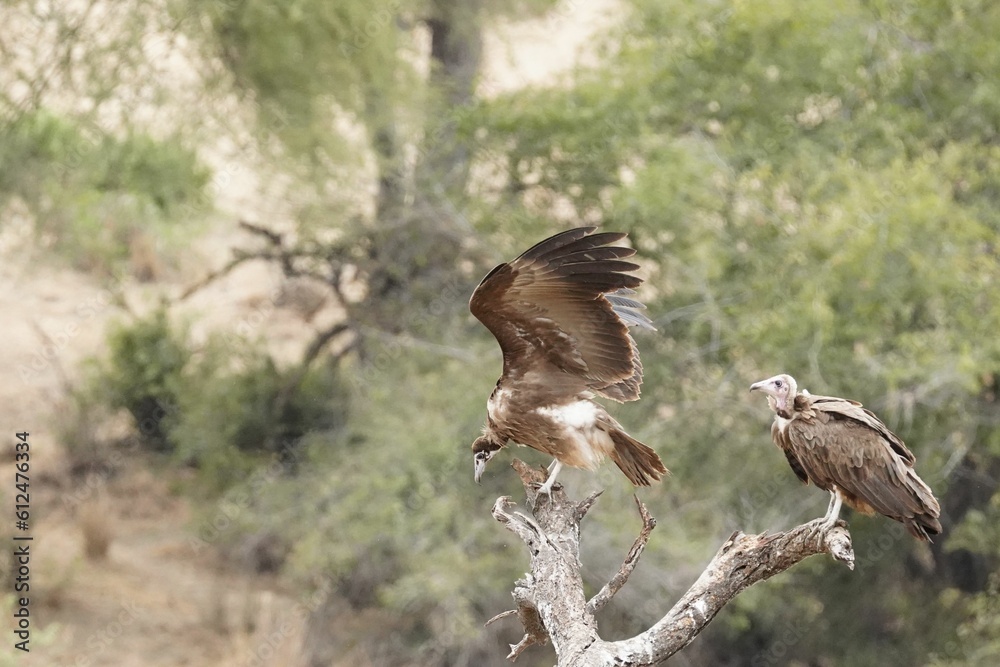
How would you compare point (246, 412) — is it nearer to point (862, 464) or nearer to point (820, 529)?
point (862, 464)

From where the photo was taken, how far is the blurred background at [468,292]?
10836 millimetres

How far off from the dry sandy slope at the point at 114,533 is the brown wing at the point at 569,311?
20.9 ft

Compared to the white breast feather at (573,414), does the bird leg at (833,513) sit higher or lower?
lower

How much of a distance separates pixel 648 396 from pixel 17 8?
7.30m

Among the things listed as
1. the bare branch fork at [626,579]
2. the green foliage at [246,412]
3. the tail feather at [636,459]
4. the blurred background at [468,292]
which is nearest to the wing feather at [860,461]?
the bare branch fork at [626,579]

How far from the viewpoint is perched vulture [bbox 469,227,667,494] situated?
492 cm

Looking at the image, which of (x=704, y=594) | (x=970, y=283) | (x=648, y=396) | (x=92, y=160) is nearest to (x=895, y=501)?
(x=704, y=594)

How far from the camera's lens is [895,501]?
182 inches

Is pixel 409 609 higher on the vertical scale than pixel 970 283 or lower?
lower

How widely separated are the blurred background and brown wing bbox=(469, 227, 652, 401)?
427cm

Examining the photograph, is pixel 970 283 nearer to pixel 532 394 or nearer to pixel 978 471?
pixel 978 471

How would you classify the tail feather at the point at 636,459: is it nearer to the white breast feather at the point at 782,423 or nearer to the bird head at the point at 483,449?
the white breast feather at the point at 782,423

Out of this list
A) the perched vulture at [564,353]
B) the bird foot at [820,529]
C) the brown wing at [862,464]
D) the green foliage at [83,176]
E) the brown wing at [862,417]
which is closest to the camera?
the bird foot at [820,529]

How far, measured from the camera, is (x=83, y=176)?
41.6ft
